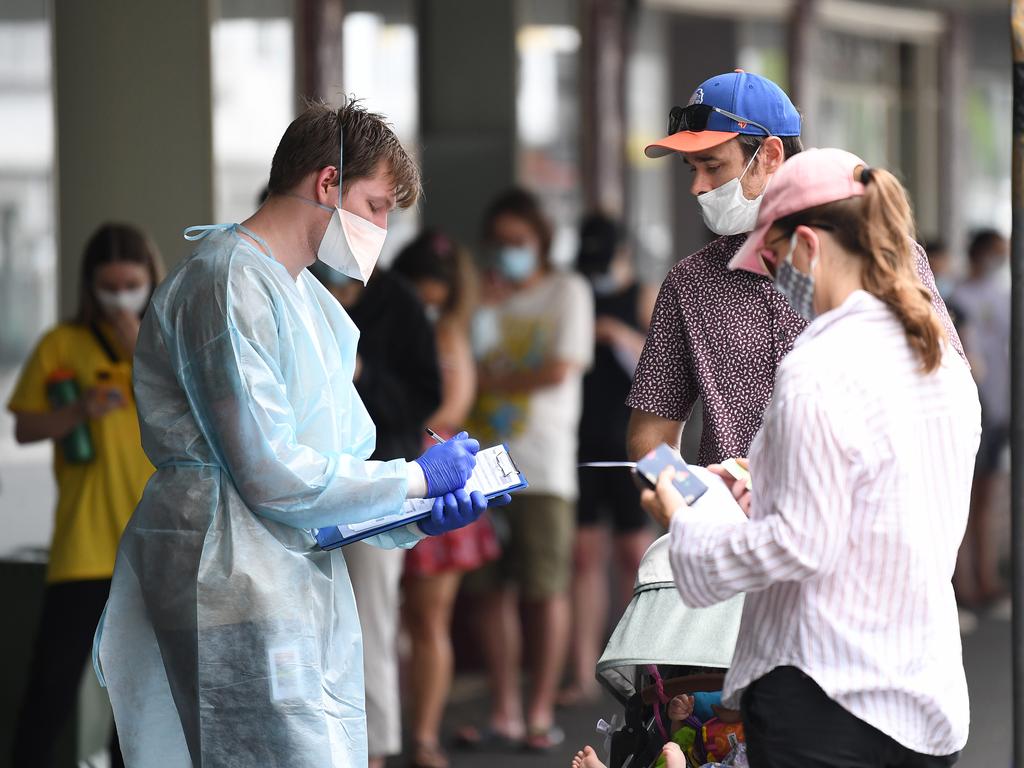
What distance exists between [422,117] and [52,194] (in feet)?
10.4

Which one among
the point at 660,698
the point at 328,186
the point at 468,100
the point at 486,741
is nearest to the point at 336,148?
the point at 328,186

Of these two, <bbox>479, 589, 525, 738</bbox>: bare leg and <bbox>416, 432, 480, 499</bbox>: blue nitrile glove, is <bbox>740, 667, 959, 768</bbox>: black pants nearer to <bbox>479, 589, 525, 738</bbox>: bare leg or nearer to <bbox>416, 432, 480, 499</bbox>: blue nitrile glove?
<bbox>416, 432, 480, 499</bbox>: blue nitrile glove

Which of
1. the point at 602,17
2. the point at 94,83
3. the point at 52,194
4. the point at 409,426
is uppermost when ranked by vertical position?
the point at 602,17

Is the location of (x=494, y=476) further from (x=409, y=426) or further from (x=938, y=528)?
(x=409, y=426)

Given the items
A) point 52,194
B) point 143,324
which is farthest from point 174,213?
point 143,324

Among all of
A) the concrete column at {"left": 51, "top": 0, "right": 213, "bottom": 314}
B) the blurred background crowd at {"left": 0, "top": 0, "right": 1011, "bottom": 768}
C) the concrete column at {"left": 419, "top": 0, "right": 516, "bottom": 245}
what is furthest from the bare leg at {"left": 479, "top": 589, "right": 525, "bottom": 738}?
the concrete column at {"left": 419, "top": 0, "right": 516, "bottom": 245}

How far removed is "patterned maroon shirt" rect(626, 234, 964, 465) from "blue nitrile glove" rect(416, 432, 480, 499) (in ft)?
1.68

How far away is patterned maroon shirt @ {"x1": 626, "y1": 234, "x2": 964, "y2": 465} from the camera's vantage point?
3.32m

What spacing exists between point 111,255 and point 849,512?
288 cm

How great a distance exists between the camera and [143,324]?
3.20m

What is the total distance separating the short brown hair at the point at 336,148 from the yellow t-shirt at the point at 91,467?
1.61 meters

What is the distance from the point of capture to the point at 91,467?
184 inches

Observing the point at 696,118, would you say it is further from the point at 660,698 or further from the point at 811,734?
the point at 811,734

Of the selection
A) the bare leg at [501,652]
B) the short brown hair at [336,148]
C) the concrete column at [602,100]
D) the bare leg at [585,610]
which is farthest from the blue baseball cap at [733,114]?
the concrete column at [602,100]
